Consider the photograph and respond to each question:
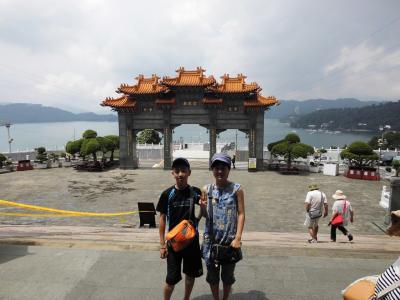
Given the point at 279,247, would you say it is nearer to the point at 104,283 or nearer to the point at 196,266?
the point at 196,266

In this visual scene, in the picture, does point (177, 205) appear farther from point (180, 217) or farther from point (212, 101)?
point (212, 101)

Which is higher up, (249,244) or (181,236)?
(181,236)

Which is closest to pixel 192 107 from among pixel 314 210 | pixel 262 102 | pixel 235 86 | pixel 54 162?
pixel 235 86

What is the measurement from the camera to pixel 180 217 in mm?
3793

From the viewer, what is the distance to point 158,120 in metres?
27.3

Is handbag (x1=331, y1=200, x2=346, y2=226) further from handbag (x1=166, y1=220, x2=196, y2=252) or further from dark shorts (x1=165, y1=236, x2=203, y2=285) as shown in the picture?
handbag (x1=166, y1=220, x2=196, y2=252)

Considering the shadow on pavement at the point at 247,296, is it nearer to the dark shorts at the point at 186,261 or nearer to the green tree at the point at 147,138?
the dark shorts at the point at 186,261

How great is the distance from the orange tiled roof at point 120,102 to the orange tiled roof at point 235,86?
743cm

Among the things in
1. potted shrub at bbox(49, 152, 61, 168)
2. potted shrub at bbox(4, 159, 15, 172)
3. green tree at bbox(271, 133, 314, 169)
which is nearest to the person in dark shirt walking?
green tree at bbox(271, 133, 314, 169)

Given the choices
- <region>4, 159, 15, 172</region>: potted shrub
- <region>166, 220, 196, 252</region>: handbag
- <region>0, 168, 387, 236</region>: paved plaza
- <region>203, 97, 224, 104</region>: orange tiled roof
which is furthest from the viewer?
<region>4, 159, 15, 172</region>: potted shrub

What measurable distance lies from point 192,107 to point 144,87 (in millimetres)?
4843

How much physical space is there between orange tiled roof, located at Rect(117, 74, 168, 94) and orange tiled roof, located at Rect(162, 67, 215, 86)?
0.88 metres

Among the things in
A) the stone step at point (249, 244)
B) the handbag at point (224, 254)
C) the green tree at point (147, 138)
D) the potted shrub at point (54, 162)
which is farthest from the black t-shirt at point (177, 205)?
the green tree at point (147, 138)

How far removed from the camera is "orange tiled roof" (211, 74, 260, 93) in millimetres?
25969
